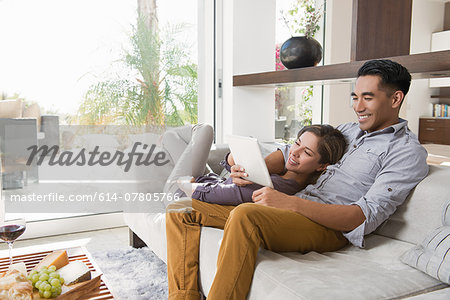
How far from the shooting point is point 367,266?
5.31 feet

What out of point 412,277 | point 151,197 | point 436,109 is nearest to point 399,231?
point 412,277

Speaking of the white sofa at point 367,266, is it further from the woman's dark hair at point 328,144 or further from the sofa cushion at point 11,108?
the sofa cushion at point 11,108

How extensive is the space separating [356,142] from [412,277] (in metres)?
0.72

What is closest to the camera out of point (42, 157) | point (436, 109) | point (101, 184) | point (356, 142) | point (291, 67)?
point (356, 142)

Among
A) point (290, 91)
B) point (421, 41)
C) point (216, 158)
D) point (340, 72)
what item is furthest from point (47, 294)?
point (421, 41)

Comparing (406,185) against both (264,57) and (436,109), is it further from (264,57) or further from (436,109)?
(436,109)

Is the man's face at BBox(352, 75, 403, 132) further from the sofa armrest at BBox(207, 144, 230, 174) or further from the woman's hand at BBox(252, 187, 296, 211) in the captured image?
the sofa armrest at BBox(207, 144, 230, 174)

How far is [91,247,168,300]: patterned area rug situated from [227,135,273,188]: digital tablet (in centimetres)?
86

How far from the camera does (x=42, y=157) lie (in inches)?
136

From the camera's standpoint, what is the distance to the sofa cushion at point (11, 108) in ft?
10.5

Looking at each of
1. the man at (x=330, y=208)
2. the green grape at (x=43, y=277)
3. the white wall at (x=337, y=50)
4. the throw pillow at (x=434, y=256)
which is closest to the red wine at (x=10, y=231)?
the green grape at (x=43, y=277)

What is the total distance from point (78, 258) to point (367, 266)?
1.19 meters

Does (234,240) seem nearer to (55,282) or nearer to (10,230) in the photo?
(55,282)

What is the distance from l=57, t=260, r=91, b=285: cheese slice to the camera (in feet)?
5.07
